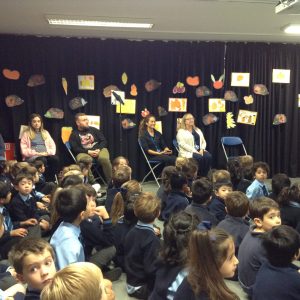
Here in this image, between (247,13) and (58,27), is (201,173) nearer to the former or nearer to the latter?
(247,13)

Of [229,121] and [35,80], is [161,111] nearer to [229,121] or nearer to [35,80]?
[229,121]

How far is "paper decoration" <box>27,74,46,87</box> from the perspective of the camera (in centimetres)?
582

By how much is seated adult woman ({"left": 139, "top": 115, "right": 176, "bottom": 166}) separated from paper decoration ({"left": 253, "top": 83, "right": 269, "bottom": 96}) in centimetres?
186

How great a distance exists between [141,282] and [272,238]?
3.21ft

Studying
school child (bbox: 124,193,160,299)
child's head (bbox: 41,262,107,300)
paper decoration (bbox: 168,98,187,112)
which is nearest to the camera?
child's head (bbox: 41,262,107,300)

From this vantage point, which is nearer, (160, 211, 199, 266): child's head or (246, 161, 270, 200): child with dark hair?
(160, 211, 199, 266): child's head

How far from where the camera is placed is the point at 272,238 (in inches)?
78.6

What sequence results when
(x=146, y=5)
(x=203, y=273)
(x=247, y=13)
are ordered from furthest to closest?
(x=247, y=13)
(x=146, y=5)
(x=203, y=273)

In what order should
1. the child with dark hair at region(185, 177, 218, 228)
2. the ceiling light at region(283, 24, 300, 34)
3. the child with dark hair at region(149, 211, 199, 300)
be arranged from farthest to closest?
the ceiling light at region(283, 24, 300, 34) < the child with dark hair at region(185, 177, 218, 228) < the child with dark hair at region(149, 211, 199, 300)

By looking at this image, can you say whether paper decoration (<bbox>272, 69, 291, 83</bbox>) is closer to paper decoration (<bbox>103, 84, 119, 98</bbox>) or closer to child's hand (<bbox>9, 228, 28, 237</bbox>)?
paper decoration (<bbox>103, 84, 119, 98</bbox>)

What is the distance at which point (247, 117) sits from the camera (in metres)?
6.54

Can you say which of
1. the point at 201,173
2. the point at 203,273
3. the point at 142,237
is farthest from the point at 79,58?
→ the point at 203,273

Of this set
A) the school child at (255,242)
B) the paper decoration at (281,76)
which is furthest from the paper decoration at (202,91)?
the school child at (255,242)

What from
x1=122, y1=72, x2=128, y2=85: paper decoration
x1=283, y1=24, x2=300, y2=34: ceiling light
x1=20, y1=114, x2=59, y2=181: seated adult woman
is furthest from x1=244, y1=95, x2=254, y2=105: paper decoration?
x1=20, y1=114, x2=59, y2=181: seated adult woman
